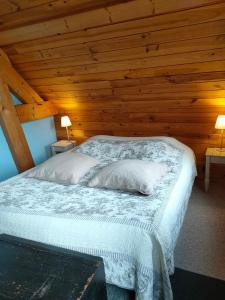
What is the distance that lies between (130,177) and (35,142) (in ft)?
6.61

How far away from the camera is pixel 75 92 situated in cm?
301

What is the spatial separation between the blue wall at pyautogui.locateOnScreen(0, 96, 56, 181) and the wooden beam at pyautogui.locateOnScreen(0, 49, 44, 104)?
0.14m

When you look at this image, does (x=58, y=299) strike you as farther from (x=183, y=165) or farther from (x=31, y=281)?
(x=183, y=165)

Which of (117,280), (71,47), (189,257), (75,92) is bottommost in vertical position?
(189,257)

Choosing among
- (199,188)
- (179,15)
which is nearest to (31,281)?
(179,15)

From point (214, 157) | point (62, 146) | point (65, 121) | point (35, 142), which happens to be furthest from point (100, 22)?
point (35, 142)

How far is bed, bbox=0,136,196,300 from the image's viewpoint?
1.29 meters

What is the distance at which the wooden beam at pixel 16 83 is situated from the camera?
2.66 metres

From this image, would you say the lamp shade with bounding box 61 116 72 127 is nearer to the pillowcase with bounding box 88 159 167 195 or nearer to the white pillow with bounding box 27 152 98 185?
the white pillow with bounding box 27 152 98 185

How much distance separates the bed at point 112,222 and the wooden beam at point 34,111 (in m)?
1.14

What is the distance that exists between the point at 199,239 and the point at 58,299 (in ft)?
4.62

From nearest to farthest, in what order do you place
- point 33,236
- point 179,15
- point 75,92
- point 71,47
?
point 33,236, point 179,15, point 71,47, point 75,92

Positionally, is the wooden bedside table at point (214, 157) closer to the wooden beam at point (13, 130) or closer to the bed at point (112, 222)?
the bed at point (112, 222)

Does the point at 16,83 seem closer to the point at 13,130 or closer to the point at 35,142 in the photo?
A: the point at 13,130
